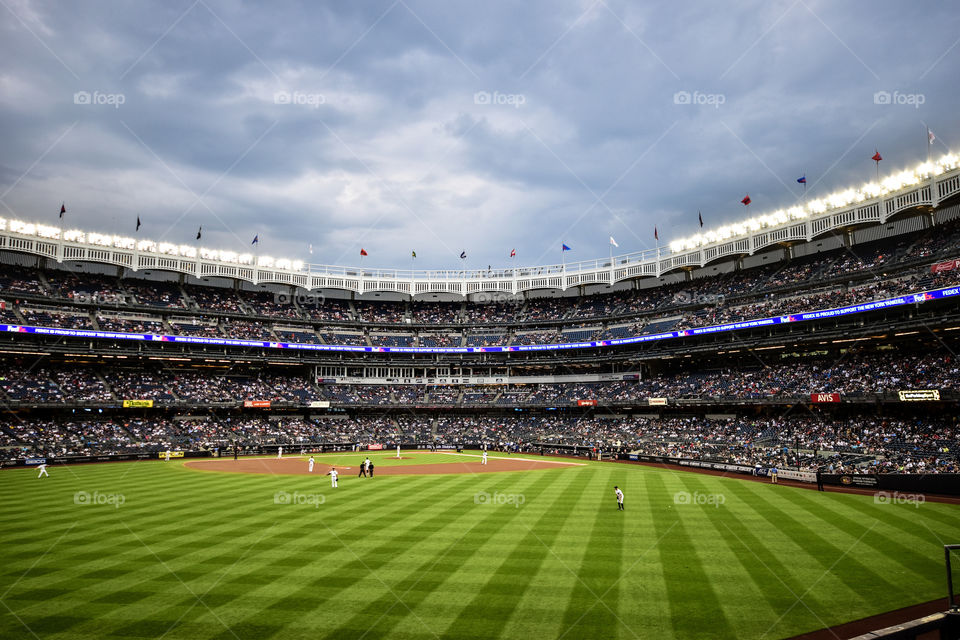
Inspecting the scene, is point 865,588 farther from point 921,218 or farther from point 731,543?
point 921,218

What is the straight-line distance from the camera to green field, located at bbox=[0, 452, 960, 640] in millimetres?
11922

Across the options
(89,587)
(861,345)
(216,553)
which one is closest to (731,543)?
(216,553)

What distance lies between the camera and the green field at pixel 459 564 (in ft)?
39.1

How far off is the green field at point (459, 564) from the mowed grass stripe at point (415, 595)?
60mm

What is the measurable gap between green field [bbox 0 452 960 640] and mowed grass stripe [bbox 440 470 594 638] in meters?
0.07

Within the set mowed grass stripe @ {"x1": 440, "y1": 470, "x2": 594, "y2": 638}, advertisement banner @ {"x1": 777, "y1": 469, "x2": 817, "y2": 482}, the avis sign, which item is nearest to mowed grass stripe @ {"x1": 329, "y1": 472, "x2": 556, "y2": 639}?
mowed grass stripe @ {"x1": 440, "y1": 470, "x2": 594, "y2": 638}

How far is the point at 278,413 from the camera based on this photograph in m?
67.2

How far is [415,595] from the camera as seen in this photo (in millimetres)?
13523

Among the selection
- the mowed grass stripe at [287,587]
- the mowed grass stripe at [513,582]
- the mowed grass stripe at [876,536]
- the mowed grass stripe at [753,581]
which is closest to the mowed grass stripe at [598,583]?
the mowed grass stripe at [513,582]

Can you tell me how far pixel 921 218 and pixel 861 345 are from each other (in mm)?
12981

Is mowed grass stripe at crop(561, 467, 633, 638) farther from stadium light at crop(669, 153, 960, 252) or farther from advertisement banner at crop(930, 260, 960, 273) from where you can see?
stadium light at crop(669, 153, 960, 252)

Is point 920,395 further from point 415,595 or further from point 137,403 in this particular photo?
point 137,403

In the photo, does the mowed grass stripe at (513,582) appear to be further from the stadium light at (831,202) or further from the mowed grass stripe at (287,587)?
the stadium light at (831,202)

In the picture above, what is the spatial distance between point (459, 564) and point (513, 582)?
2.22 m
